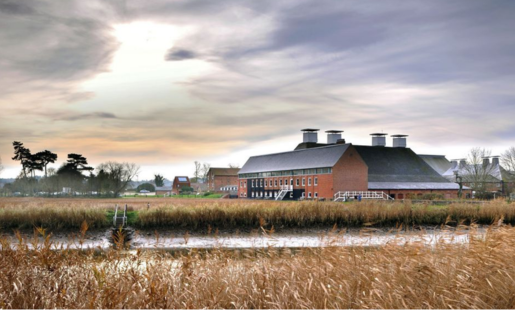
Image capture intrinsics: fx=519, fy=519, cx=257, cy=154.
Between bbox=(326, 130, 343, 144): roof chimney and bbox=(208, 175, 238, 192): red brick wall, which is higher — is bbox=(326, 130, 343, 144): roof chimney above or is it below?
above

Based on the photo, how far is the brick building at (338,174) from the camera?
65.6 m

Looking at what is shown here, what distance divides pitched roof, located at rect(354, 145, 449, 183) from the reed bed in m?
65.2

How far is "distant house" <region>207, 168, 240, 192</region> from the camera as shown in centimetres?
12750

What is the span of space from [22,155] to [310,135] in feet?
160

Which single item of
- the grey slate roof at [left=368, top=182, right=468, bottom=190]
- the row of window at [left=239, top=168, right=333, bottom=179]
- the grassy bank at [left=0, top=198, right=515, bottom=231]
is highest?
the row of window at [left=239, top=168, right=333, bottom=179]

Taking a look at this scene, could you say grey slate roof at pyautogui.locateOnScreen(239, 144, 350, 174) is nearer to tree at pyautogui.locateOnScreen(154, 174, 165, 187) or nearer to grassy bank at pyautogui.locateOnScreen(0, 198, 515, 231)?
grassy bank at pyautogui.locateOnScreen(0, 198, 515, 231)

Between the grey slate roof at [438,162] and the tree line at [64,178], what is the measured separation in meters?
67.0

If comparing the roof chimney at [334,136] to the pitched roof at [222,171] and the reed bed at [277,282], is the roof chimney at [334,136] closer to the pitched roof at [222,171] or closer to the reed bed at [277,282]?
the pitched roof at [222,171]

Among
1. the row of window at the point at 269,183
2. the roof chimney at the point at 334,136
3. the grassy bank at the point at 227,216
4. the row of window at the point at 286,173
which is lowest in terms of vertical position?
the grassy bank at the point at 227,216

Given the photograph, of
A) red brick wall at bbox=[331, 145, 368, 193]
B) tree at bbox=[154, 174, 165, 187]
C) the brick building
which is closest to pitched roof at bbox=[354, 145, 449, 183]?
the brick building

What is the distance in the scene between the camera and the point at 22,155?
64.9 m

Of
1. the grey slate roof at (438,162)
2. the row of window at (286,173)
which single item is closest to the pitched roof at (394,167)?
the row of window at (286,173)

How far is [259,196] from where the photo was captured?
268 feet

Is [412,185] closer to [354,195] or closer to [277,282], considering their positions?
[354,195]
